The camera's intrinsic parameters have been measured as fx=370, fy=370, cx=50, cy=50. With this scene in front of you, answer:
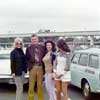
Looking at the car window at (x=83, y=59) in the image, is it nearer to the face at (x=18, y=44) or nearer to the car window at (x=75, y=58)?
the car window at (x=75, y=58)

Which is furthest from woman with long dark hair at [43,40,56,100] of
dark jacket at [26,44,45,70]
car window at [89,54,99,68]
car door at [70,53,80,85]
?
car door at [70,53,80,85]

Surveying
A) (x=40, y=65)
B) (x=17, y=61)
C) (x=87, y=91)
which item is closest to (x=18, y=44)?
(x=17, y=61)

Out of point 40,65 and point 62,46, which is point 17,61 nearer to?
point 40,65

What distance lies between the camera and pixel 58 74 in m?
8.45

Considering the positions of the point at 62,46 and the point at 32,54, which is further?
the point at 32,54

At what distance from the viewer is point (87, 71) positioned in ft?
35.3

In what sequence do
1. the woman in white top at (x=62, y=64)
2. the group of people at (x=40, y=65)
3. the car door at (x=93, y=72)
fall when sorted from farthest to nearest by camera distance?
the car door at (x=93, y=72)
the group of people at (x=40, y=65)
the woman in white top at (x=62, y=64)

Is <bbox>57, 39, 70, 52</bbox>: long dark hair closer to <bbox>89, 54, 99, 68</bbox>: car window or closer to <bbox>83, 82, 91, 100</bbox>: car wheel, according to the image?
<bbox>89, 54, 99, 68</bbox>: car window

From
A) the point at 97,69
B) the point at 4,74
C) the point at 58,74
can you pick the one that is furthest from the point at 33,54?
the point at 4,74

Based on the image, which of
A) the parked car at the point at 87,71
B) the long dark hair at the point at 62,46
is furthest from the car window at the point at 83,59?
the long dark hair at the point at 62,46

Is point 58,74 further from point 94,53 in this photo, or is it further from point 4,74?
point 4,74

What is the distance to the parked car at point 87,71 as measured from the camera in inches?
399

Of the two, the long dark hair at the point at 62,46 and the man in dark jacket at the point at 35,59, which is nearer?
the long dark hair at the point at 62,46

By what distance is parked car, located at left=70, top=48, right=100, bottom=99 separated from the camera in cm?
1014
